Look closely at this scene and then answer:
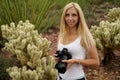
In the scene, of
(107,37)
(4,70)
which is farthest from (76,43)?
(107,37)

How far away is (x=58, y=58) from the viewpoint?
12.1 ft

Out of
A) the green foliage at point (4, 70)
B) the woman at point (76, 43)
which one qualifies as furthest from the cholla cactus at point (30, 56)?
the green foliage at point (4, 70)

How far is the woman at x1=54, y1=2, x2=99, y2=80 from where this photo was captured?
11.7 ft

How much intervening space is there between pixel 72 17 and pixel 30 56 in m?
1.11

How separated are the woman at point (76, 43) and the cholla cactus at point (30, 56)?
1.82 ft

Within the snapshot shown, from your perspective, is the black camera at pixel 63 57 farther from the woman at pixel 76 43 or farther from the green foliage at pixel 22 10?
the green foliage at pixel 22 10

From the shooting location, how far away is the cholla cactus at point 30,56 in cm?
425

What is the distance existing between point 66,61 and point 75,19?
44 cm

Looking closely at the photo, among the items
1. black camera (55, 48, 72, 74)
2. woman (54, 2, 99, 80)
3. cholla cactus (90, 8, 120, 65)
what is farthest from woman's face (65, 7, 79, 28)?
cholla cactus (90, 8, 120, 65)

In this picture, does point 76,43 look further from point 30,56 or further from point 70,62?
point 30,56

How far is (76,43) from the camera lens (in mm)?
3570

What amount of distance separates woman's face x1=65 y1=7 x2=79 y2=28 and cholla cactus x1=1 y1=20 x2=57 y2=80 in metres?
0.69

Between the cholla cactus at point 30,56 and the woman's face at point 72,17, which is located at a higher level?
the woman's face at point 72,17

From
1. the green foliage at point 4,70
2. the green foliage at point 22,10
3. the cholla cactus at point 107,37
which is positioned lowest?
the green foliage at point 4,70
